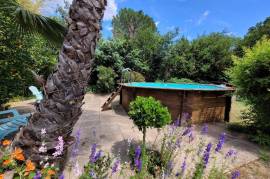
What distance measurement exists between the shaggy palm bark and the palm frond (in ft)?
3.88

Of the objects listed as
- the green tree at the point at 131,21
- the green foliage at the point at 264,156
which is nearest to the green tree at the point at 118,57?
the green foliage at the point at 264,156

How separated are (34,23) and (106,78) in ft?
26.1

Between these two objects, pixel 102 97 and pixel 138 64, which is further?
pixel 138 64

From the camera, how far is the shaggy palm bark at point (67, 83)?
2.74 meters

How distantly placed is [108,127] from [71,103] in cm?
289

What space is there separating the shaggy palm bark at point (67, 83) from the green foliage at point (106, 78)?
29.1 ft

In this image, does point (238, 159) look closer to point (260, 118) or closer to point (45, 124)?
point (260, 118)

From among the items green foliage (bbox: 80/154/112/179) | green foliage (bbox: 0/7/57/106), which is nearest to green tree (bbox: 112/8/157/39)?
green foliage (bbox: 0/7/57/106)

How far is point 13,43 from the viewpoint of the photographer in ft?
16.8

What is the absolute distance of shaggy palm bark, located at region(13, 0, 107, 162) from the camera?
2.74m

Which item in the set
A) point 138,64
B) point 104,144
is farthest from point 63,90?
point 138,64

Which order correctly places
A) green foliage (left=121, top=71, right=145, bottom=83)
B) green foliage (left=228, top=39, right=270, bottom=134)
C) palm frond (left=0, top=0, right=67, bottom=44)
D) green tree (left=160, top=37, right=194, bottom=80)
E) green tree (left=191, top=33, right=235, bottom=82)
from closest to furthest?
palm frond (left=0, top=0, right=67, bottom=44) → green foliage (left=228, top=39, right=270, bottom=134) → green foliage (left=121, top=71, right=145, bottom=83) → green tree (left=191, top=33, right=235, bottom=82) → green tree (left=160, top=37, right=194, bottom=80)

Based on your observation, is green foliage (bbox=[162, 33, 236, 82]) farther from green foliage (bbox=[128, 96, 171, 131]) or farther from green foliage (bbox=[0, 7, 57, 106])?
green foliage (bbox=[128, 96, 171, 131])

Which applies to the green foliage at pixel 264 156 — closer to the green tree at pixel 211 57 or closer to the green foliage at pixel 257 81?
the green foliage at pixel 257 81
